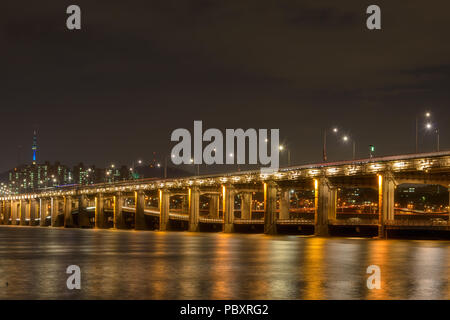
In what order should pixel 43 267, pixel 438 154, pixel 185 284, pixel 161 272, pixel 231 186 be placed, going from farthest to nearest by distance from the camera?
pixel 231 186
pixel 438 154
pixel 43 267
pixel 161 272
pixel 185 284

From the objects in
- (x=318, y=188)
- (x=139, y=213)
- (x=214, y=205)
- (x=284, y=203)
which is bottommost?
(x=139, y=213)

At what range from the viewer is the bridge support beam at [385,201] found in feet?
295

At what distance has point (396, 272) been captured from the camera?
32094 millimetres

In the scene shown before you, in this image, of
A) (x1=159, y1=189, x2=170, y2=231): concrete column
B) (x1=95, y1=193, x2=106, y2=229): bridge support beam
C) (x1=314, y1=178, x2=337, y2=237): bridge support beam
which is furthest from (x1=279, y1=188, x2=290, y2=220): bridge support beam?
(x1=95, y1=193, x2=106, y2=229): bridge support beam

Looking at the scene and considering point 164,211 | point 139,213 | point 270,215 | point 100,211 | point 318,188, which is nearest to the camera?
point 318,188

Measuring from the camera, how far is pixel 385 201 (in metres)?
90.2

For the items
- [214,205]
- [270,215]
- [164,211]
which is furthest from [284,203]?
[214,205]

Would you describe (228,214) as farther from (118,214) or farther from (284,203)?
(118,214)

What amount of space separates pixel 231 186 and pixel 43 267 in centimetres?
9991

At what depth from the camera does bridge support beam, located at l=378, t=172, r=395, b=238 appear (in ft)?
295

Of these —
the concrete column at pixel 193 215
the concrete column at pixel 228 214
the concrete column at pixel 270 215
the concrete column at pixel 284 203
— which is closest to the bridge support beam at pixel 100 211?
the concrete column at pixel 193 215
